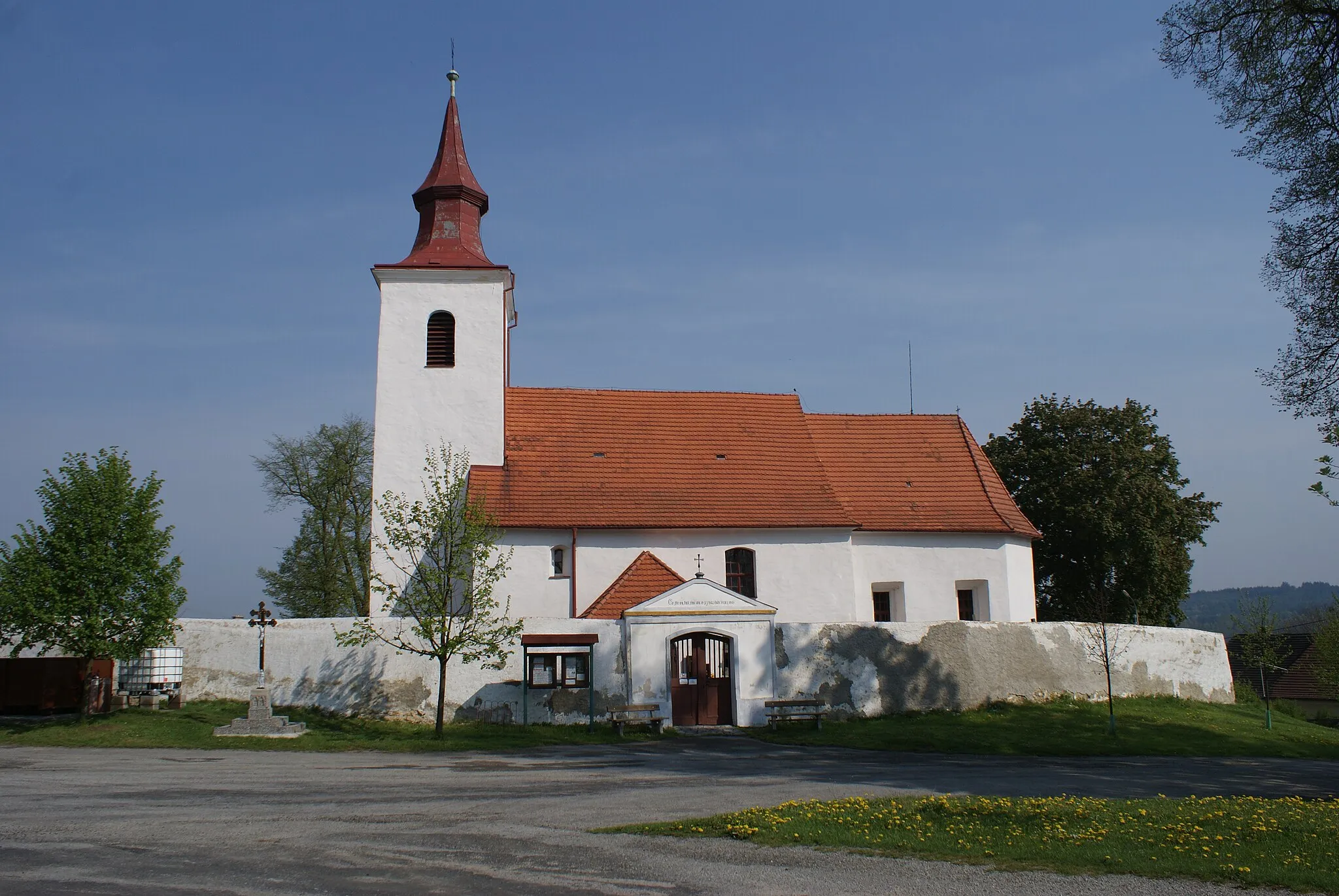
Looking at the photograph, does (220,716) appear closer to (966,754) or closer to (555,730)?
(555,730)

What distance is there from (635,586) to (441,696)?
6241 millimetres

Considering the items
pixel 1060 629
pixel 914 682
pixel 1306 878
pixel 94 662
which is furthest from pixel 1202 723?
pixel 94 662

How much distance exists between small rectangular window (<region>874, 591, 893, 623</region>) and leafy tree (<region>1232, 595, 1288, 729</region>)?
10.3m

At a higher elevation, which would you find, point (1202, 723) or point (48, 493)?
point (48, 493)

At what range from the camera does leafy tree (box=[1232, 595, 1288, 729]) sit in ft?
100

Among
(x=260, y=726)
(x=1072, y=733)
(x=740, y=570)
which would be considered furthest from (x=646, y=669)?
(x=1072, y=733)

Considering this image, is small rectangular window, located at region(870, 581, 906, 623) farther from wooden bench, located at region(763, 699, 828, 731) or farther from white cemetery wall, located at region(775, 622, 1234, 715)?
wooden bench, located at region(763, 699, 828, 731)

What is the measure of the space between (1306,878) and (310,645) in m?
20.1

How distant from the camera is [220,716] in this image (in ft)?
74.1

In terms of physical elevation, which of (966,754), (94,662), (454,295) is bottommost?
(966,754)

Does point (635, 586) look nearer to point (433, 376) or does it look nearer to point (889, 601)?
point (433, 376)

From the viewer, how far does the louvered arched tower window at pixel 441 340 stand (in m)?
Result: 30.0

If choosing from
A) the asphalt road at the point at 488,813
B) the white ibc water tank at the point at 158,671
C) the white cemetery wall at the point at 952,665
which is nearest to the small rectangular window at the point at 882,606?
the white cemetery wall at the point at 952,665

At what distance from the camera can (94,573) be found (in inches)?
889
